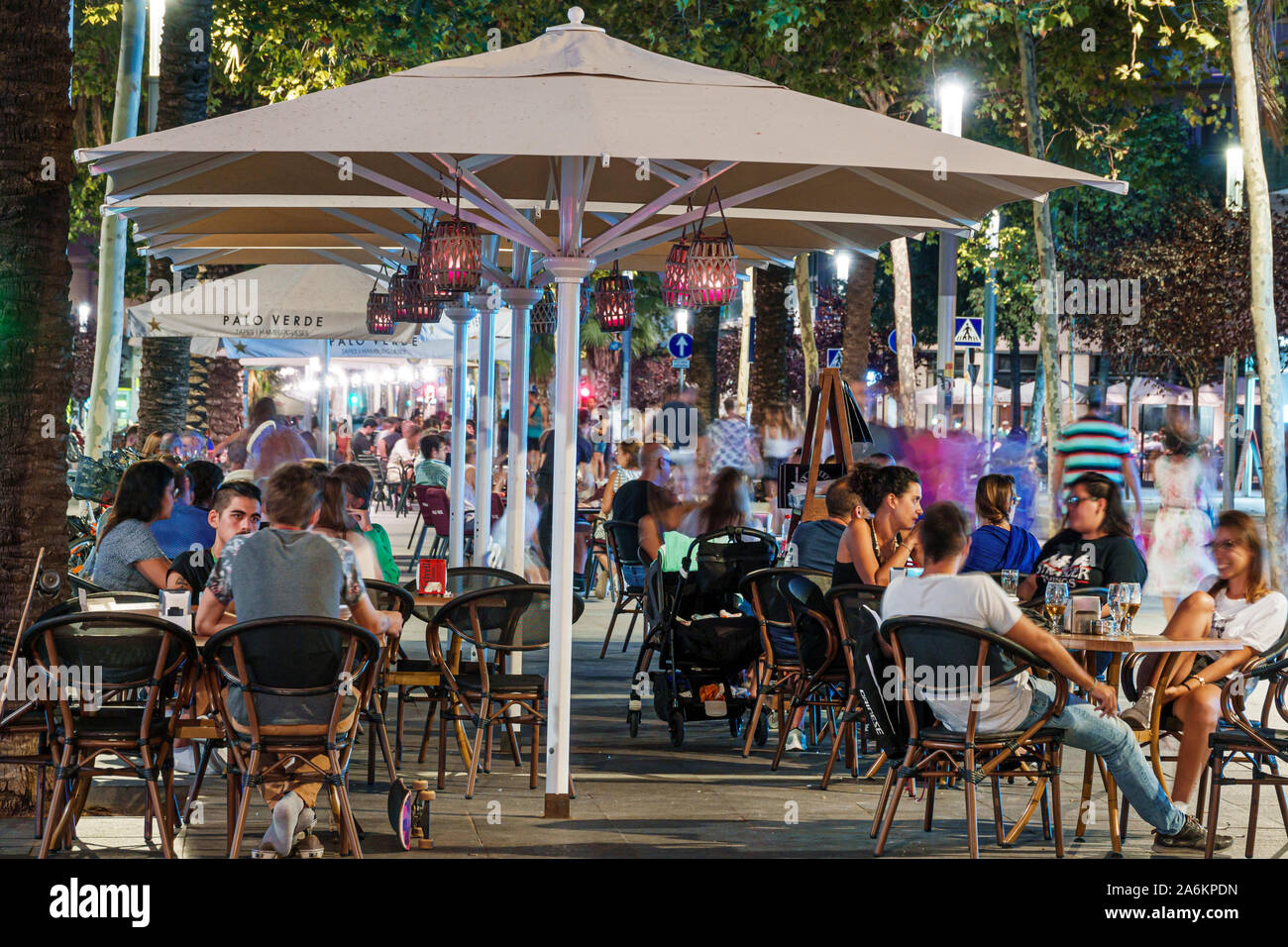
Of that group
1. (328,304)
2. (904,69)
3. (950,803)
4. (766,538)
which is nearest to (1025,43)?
(904,69)

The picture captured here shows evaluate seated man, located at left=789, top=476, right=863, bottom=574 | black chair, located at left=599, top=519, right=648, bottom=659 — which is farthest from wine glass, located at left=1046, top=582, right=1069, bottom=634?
black chair, located at left=599, top=519, right=648, bottom=659

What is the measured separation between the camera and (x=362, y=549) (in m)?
7.84

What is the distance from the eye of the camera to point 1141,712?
7.25 metres

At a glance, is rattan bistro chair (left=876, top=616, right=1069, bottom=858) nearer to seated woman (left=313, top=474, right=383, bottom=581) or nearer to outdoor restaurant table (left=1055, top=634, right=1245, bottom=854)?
outdoor restaurant table (left=1055, top=634, right=1245, bottom=854)

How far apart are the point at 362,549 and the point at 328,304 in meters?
5.76

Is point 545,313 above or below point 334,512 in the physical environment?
above

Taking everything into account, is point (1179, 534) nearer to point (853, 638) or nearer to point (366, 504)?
point (853, 638)

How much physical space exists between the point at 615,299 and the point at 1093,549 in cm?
295

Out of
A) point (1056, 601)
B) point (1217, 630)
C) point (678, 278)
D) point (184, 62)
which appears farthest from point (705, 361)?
point (1217, 630)

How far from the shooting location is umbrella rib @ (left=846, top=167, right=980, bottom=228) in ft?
24.7

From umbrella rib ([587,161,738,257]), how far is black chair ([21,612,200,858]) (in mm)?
2548

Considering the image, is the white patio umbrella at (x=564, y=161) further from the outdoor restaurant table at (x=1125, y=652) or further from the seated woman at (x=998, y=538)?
the outdoor restaurant table at (x=1125, y=652)
